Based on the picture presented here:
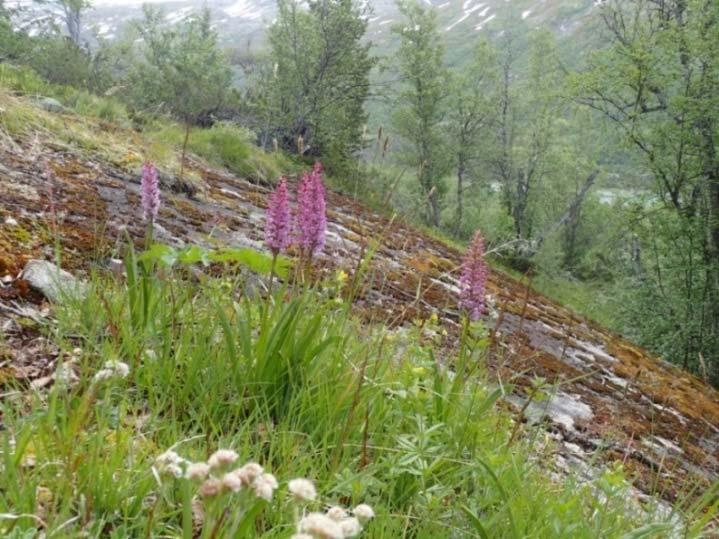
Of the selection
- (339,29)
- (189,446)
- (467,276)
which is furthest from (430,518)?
(339,29)

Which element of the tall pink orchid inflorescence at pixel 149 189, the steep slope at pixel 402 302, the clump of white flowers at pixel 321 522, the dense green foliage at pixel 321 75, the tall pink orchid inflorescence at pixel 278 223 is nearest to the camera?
the clump of white flowers at pixel 321 522

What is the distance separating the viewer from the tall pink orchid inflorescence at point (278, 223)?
2.26 m

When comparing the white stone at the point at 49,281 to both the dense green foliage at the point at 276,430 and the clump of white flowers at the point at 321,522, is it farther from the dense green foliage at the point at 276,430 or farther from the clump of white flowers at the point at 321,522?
the clump of white flowers at the point at 321,522

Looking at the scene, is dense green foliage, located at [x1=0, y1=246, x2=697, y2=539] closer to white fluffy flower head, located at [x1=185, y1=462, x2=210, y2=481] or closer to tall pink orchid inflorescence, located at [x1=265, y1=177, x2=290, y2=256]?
tall pink orchid inflorescence, located at [x1=265, y1=177, x2=290, y2=256]

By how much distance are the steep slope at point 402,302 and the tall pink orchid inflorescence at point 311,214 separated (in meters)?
0.19

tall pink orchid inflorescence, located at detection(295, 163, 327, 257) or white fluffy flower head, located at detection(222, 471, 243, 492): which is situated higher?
tall pink orchid inflorescence, located at detection(295, 163, 327, 257)

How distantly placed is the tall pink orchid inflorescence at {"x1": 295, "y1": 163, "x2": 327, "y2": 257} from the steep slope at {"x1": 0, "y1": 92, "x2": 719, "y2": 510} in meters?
0.19

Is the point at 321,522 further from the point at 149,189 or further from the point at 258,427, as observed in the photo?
the point at 149,189

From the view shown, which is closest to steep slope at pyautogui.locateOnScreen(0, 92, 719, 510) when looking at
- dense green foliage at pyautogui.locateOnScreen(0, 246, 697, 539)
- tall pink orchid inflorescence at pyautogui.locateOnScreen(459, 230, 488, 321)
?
tall pink orchid inflorescence at pyautogui.locateOnScreen(459, 230, 488, 321)

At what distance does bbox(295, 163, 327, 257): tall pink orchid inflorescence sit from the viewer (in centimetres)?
235

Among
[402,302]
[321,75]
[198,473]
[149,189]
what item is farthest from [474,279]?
[321,75]

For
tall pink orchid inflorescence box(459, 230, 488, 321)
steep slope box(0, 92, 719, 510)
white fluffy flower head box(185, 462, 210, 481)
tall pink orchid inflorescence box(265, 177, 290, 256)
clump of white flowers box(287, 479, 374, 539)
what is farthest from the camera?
steep slope box(0, 92, 719, 510)

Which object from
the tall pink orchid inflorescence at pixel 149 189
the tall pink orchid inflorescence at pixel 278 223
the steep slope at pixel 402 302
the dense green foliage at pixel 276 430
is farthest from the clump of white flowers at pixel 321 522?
the tall pink orchid inflorescence at pixel 149 189

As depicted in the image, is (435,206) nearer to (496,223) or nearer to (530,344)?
(496,223)
